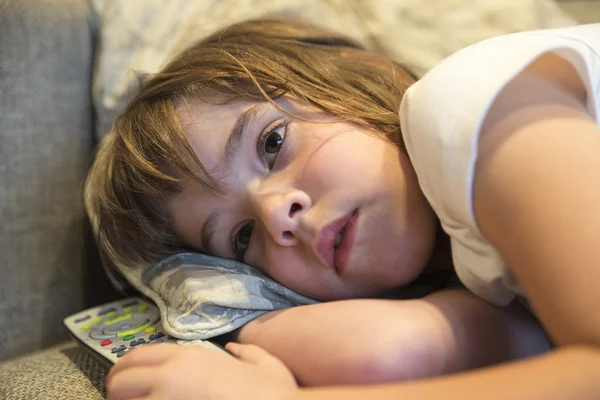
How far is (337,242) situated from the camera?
70cm

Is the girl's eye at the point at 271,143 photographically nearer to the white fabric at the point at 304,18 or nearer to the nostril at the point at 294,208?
the nostril at the point at 294,208

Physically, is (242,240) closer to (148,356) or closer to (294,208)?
(294,208)

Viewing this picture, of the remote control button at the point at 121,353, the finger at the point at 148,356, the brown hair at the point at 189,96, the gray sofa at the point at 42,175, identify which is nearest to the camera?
the finger at the point at 148,356

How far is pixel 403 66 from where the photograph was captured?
0.95 meters

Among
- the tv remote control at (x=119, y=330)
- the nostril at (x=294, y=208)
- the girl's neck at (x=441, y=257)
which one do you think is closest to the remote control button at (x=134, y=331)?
the tv remote control at (x=119, y=330)

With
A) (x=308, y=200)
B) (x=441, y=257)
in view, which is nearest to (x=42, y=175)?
(x=308, y=200)

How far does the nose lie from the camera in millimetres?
677

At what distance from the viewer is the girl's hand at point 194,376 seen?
47 cm

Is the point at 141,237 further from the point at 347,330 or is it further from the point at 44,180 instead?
the point at 347,330

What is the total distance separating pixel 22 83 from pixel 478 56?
664mm

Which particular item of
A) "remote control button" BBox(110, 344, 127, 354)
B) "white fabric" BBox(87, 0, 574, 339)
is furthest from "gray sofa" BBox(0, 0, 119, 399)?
"remote control button" BBox(110, 344, 127, 354)

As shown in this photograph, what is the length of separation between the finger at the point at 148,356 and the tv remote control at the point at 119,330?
0.24ft

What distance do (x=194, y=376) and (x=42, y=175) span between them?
0.55 meters

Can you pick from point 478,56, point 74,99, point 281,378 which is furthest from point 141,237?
point 478,56
